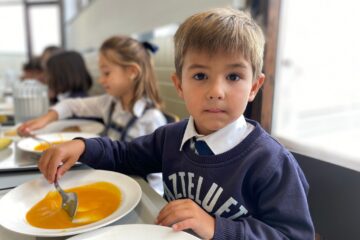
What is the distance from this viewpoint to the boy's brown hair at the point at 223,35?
56cm

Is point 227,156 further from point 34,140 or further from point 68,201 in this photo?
point 34,140

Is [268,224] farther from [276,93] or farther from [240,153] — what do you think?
[276,93]

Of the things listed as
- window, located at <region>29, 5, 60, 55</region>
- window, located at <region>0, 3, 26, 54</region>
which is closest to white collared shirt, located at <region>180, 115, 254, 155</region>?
window, located at <region>29, 5, 60, 55</region>

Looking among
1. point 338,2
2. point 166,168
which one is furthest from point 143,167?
point 338,2

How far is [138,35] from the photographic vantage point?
82.7 inches

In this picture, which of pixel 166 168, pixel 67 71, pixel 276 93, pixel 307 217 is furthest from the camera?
pixel 67 71

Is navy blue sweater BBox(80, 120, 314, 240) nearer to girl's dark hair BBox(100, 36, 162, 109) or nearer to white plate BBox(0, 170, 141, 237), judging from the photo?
white plate BBox(0, 170, 141, 237)

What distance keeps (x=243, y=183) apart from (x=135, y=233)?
0.23 metres

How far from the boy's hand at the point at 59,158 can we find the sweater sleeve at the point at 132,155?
2.0 inches

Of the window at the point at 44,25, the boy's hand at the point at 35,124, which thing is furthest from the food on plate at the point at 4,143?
the window at the point at 44,25

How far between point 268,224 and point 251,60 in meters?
0.30

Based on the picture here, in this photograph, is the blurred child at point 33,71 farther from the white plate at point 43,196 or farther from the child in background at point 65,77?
the white plate at point 43,196

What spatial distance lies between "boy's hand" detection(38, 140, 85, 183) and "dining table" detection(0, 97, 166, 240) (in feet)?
0.26

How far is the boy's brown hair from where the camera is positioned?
22.2 inches
